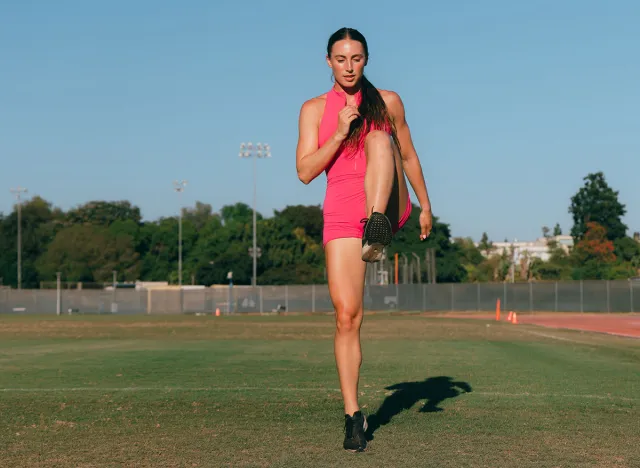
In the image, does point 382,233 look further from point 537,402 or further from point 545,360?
point 545,360

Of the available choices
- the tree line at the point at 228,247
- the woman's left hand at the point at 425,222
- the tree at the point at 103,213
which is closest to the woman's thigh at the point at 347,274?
the woman's left hand at the point at 425,222

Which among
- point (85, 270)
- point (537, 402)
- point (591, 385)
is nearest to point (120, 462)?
point (537, 402)

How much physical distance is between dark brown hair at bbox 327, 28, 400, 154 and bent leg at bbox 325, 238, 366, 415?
2.02 ft

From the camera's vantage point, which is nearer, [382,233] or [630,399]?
[382,233]

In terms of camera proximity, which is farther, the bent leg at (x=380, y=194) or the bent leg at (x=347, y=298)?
the bent leg at (x=347, y=298)

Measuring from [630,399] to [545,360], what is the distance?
19.6 feet

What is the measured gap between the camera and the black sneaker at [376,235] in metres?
5.21

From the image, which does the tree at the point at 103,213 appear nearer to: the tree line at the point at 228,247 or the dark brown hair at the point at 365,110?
the tree line at the point at 228,247

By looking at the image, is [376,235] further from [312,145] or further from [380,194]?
[312,145]

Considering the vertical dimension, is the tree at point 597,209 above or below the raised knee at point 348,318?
above

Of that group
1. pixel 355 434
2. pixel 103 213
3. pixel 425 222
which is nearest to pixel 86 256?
pixel 103 213

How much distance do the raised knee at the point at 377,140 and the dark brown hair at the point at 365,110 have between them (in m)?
0.18

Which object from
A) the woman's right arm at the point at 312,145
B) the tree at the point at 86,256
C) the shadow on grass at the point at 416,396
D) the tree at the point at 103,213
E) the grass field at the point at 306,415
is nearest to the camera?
the grass field at the point at 306,415

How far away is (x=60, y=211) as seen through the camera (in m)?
144
